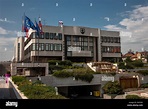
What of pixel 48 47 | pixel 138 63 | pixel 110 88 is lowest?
pixel 110 88

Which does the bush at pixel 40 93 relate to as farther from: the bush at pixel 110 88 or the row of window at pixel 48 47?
the row of window at pixel 48 47

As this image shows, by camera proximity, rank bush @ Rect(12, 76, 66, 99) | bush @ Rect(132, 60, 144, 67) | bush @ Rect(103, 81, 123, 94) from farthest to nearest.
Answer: bush @ Rect(132, 60, 144, 67) → bush @ Rect(103, 81, 123, 94) → bush @ Rect(12, 76, 66, 99)

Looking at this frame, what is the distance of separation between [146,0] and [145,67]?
111 inches

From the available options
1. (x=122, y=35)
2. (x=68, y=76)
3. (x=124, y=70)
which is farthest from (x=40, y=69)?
(x=122, y=35)

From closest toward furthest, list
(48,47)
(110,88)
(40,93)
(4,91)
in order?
(40,93), (110,88), (4,91), (48,47)

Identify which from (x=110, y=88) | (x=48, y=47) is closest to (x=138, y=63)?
(x=110, y=88)

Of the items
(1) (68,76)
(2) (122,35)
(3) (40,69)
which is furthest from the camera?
(3) (40,69)

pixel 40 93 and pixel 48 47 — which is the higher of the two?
pixel 48 47

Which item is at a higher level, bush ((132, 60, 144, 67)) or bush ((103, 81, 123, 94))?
bush ((132, 60, 144, 67))

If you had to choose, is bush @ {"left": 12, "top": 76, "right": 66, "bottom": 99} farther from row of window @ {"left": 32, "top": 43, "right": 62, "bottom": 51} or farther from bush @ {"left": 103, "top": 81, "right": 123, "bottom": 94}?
row of window @ {"left": 32, "top": 43, "right": 62, "bottom": 51}

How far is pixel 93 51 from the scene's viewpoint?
11.2 m

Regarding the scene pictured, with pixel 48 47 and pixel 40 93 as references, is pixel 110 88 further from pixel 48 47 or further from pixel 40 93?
pixel 48 47

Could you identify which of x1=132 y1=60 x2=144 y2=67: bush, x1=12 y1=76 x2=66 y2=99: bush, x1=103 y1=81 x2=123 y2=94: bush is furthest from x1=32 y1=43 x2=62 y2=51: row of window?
x1=12 y1=76 x2=66 y2=99: bush
